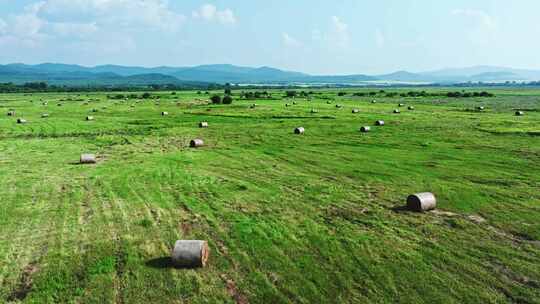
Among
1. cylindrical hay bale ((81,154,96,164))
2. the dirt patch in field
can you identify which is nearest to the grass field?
the dirt patch in field

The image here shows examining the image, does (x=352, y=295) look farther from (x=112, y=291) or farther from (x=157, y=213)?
(x=157, y=213)

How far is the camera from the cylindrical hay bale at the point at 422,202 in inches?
639

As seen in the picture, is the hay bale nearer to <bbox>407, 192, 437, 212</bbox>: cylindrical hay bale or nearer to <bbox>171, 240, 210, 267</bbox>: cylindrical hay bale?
<bbox>171, 240, 210, 267</bbox>: cylindrical hay bale

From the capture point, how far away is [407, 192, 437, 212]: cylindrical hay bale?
16.2 m

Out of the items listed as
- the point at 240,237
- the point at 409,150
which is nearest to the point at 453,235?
the point at 240,237

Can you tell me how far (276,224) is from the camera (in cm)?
1520

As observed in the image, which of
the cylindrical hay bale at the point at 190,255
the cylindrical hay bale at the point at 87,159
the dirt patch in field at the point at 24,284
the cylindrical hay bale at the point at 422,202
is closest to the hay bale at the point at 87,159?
the cylindrical hay bale at the point at 87,159

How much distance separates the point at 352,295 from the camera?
10.4m

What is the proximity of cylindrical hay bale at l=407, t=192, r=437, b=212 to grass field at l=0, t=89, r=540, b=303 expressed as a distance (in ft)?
1.48

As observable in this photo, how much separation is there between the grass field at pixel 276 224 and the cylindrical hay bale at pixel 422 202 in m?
0.45

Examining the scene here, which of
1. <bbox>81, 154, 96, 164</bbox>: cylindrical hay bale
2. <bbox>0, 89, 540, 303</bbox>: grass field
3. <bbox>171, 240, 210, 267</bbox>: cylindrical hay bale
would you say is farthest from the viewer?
<bbox>81, 154, 96, 164</bbox>: cylindrical hay bale

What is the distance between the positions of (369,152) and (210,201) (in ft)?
49.8

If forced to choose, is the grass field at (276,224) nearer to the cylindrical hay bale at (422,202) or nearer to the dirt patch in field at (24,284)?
the dirt patch in field at (24,284)

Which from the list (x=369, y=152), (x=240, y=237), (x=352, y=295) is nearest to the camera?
(x=352, y=295)
